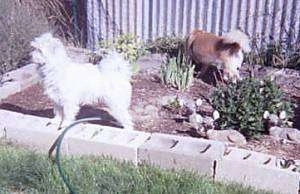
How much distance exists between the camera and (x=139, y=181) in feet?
14.3

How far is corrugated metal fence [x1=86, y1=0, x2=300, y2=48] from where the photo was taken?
26.8 feet

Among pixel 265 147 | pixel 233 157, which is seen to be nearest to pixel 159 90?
pixel 265 147

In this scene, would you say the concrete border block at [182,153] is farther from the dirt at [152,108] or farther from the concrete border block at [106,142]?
the dirt at [152,108]

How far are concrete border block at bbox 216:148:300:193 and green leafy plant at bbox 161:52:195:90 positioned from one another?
2255 mm

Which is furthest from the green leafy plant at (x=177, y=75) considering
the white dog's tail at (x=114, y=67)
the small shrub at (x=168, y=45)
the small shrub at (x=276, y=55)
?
the white dog's tail at (x=114, y=67)

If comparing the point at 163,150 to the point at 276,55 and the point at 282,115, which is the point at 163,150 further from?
the point at 276,55

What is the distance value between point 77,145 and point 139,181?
81 cm

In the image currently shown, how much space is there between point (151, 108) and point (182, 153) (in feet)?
5.45

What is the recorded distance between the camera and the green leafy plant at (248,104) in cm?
528

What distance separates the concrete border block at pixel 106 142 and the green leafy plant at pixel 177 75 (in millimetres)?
1877

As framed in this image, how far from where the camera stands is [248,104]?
5.29m

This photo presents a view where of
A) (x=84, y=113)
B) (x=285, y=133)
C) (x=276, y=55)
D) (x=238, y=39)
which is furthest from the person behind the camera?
(x=276, y=55)

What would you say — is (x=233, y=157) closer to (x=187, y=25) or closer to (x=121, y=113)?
(x=121, y=113)

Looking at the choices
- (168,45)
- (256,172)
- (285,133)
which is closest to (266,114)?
(285,133)
